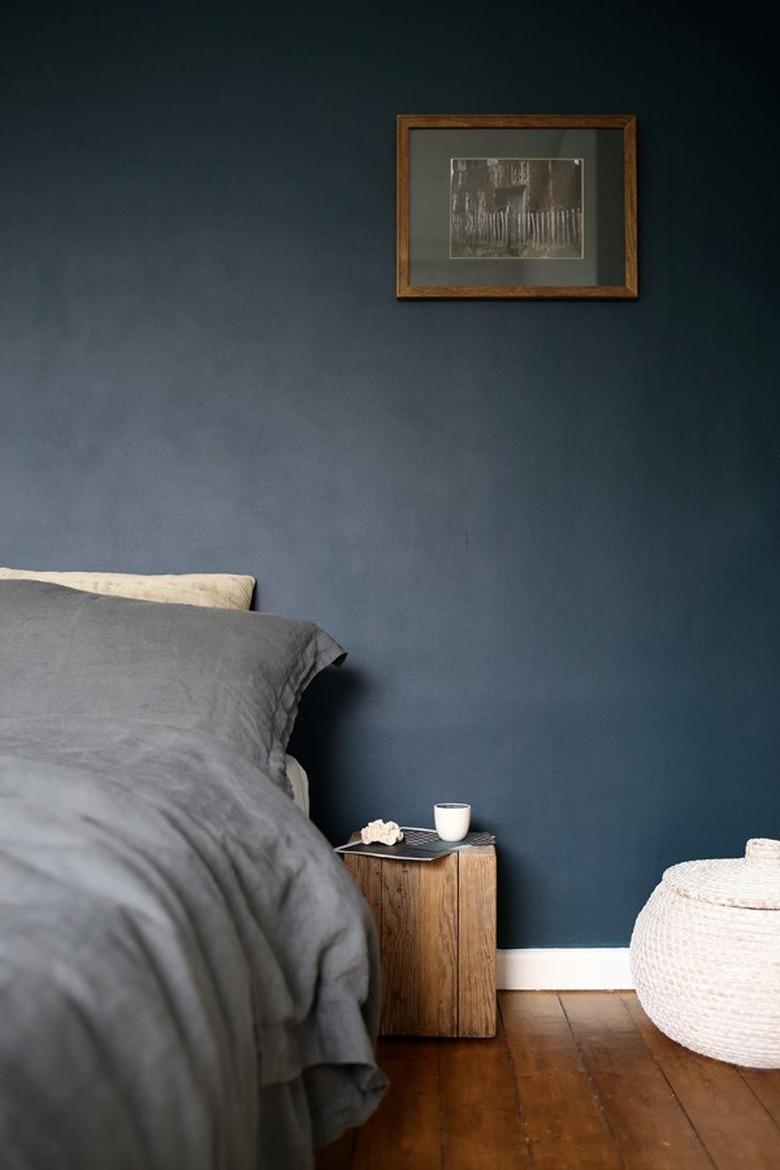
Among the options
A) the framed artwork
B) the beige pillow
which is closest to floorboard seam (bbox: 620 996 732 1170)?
the beige pillow

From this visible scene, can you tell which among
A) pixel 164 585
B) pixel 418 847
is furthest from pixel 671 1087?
pixel 164 585

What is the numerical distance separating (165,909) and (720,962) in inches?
58.9

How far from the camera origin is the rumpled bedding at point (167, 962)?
84 cm

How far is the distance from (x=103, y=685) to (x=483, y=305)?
4.82 ft

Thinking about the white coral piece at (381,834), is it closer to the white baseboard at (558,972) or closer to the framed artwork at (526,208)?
the white baseboard at (558,972)

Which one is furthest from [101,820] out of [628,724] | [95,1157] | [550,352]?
[550,352]

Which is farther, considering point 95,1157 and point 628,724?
point 628,724

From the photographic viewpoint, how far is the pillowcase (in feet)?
6.68

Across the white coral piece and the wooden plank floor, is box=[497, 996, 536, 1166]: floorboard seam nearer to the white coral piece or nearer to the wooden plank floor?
the wooden plank floor

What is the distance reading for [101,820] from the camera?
1323mm

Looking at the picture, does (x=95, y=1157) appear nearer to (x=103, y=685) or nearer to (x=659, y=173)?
(x=103, y=685)

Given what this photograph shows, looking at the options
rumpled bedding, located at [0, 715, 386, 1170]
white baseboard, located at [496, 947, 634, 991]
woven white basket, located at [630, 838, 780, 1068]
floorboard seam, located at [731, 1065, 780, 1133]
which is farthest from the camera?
white baseboard, located at [496, 947, 634, 991]

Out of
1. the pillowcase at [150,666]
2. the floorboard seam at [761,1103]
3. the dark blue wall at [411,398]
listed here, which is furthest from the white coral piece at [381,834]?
the floorboard seam at [761,1103]

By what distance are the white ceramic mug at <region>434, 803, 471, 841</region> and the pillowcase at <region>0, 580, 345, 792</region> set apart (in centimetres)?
50
